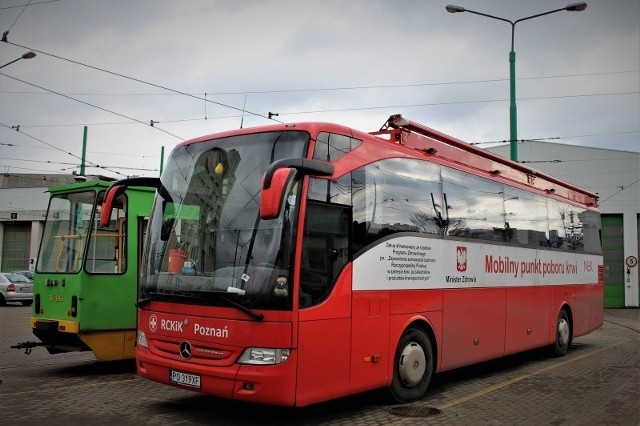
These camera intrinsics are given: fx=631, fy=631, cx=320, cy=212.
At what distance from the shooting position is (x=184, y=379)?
267 inches

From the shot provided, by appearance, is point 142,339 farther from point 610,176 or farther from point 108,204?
point 610,176

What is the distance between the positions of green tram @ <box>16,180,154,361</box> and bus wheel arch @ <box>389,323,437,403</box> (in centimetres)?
462

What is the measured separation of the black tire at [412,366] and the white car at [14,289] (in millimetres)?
25298

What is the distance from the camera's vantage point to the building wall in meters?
32.5

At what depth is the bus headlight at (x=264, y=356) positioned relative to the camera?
6.29 m

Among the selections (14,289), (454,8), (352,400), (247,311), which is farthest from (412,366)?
(14,289)

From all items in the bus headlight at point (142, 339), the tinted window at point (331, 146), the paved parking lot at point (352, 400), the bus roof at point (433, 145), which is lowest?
the paved parking lot at point (352, 400)

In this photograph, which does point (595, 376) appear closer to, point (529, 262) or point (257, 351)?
point (529, 262)

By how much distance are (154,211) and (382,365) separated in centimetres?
333

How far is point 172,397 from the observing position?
8.55 meters

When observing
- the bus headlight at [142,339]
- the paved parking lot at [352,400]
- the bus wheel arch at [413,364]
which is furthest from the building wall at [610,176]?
the bus headlight at [142,339]

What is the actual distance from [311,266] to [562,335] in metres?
Answer: 8.99

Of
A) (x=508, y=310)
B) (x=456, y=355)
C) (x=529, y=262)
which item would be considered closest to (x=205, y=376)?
(x=456, y=355)

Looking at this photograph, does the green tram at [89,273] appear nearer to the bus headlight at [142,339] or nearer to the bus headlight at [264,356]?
the bus headlight at [142,339]
